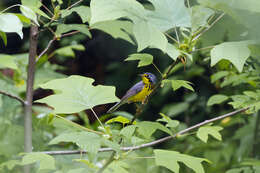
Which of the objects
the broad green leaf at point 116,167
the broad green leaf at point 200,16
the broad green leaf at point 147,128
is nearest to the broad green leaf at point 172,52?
the broad green leaf at point 200,16

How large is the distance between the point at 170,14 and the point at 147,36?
0.70ft

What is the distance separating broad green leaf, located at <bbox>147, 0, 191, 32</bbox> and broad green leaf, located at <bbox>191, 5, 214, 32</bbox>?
17 millimetres

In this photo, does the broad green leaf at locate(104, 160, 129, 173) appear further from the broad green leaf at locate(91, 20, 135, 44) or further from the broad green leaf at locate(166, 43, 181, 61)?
the broad green leaf at locate(91, 20, 135, 44)

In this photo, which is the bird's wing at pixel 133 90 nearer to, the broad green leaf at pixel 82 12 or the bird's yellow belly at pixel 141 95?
the bird's yellow belly at pixel 141 95

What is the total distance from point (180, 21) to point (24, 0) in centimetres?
55

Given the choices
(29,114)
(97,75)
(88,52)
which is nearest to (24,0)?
(29,114)

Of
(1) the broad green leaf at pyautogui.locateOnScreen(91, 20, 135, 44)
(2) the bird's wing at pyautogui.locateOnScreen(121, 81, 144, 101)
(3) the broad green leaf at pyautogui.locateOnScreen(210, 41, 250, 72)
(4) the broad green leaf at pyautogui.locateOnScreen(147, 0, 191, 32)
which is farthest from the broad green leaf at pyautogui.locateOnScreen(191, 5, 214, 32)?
(2) the bird's wing at pyautogui.locateOnScreen(121, 81, 144, 101)

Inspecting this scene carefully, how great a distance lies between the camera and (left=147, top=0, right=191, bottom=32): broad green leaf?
108 centimetres

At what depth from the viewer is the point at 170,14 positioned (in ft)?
3.60

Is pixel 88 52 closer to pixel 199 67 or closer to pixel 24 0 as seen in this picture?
pixel 199 67

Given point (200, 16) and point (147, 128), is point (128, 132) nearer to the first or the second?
point (147, 128)

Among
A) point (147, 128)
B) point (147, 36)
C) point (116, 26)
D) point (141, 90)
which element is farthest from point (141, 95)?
point (147, 36)

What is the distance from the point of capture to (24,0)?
1225 mm

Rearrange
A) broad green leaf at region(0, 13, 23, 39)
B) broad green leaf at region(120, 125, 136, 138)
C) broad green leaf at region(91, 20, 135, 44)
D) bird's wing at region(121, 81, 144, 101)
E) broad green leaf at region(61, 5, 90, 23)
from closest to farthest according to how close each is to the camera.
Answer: broad green leaf at region(0, 13, 23, 39) → broad green leaf at region(120, 125, 136, 138) → broad green leaf at region(61, 5, 90, 23) → broad green leaf at region(91, 20, 135, 44) → bird's wing at region(121, 81, 144, 101)
